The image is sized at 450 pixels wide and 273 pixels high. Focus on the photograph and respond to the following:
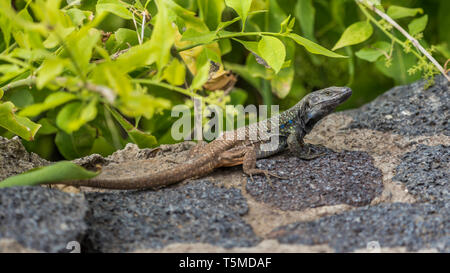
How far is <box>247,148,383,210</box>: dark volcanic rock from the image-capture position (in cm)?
251

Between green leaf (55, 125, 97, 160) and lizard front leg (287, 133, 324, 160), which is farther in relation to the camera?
green leaf (55, 125, 97, 160)

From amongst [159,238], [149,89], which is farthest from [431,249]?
[149,89]

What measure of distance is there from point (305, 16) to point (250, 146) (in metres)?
1.45

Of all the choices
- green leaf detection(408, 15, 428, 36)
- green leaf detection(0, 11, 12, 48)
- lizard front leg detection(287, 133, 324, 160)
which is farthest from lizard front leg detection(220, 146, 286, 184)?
green leaf detection(408, 15, 428, 36)

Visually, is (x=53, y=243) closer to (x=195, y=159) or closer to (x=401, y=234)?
(x=195, y=159)

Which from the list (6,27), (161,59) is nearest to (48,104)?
(161,59)

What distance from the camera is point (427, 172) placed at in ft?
8.84

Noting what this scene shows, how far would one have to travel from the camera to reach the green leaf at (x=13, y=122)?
2551 mm

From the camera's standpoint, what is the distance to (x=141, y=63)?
1881 mm

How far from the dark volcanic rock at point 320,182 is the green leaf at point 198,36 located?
829 millimetres

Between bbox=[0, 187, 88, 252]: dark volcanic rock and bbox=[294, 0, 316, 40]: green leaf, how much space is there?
2556mm

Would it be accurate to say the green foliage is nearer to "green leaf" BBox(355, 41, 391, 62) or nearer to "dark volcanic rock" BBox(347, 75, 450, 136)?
"green leaf" BBox(355, 41, 391, 62)

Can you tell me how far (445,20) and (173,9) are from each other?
2.81 m

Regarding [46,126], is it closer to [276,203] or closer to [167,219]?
[167,219]
